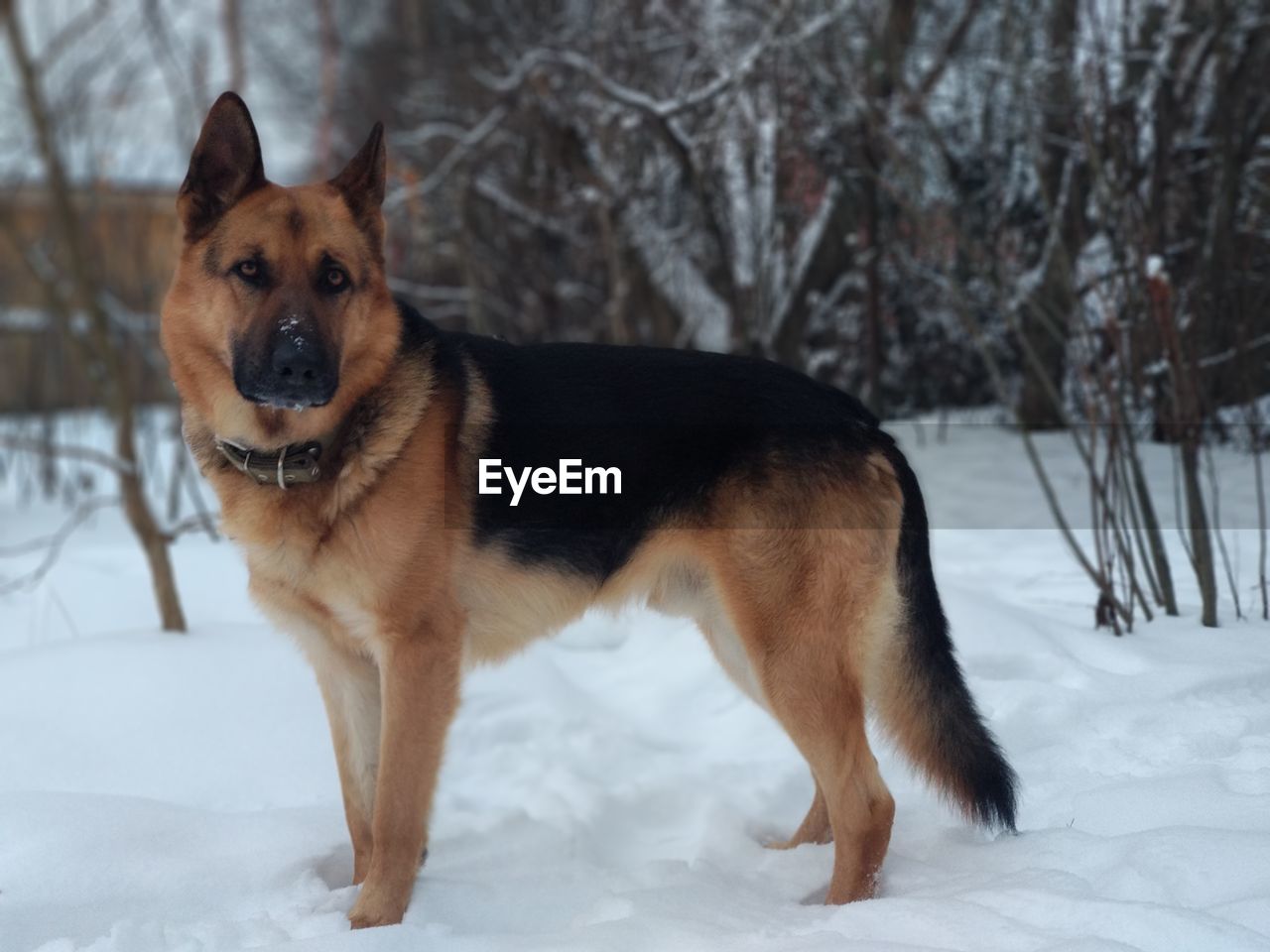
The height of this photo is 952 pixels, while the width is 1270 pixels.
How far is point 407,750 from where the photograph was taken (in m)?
2.72

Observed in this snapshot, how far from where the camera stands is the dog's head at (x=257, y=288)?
2.66 m

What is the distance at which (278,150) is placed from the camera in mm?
17547

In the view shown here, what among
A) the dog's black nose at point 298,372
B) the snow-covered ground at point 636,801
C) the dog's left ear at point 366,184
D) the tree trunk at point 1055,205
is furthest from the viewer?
the tree trunk at point 1055,205

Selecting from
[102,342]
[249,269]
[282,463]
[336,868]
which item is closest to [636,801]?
[336,868]

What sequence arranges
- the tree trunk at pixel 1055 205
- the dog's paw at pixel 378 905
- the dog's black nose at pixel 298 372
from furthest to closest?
the tree trunk at pixel 1055 205, the dog's paw at pixel 378 905, the dog's black nose at pixel 298 372

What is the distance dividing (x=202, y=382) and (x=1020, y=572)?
3.59 m

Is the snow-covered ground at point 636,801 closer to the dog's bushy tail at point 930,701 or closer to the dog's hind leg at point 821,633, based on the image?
the dog's bushy tail at point 930,701

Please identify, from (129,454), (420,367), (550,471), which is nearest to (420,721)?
(550,471)

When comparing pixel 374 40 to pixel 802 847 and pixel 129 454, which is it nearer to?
pixel 129 454

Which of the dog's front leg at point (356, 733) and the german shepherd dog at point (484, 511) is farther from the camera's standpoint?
the dog's front leg at point (356, 733)

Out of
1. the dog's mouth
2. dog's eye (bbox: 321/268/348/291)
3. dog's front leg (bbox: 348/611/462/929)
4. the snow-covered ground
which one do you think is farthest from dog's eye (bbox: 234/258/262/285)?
the snow-covered ground

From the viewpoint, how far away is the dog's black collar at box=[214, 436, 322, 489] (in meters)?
2.69

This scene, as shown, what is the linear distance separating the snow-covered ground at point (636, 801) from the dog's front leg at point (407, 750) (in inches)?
4.2

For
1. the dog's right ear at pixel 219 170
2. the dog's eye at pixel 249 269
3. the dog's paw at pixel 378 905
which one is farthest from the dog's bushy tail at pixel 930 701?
the dog's right ear at pixel 219 170
